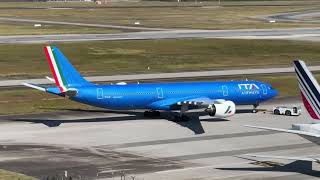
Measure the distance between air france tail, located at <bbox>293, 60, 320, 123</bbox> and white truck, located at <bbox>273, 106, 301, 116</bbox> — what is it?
110 feet

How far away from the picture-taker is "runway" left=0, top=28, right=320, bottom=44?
15525 centimetres

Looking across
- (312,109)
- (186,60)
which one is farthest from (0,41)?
(312,109)

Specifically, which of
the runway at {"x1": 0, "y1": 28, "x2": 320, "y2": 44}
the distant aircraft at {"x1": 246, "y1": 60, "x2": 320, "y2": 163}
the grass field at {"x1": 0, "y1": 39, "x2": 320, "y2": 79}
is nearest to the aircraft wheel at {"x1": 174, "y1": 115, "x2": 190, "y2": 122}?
the distant aircraft at {"x1": 246, "y1": 60, "x2": 320, "y2": 163}

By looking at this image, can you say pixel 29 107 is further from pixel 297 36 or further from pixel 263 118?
pixel 297 36

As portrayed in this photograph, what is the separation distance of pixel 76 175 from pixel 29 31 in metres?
133

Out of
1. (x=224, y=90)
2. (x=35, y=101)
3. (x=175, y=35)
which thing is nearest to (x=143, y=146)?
(x=224, y=90)

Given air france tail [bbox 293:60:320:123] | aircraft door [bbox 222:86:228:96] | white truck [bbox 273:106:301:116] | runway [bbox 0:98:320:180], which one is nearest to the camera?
air france tail [bbox 293:60:320:123]

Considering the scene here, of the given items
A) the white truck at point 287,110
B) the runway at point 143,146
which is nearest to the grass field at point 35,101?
the runway at point 143,146

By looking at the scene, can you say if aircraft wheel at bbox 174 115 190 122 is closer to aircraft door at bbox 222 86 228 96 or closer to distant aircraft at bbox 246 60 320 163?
aircraft door at bbox 222 86 228 96

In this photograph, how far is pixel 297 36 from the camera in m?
168

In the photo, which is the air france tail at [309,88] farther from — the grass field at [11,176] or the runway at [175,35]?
the runway at [175,35]

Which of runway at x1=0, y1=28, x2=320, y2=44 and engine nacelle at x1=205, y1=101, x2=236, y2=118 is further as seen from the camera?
runway at x1=0, y1=28, x2=320, y2=44

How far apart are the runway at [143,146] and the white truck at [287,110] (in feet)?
2.44

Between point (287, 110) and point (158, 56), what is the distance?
55.7 meters
